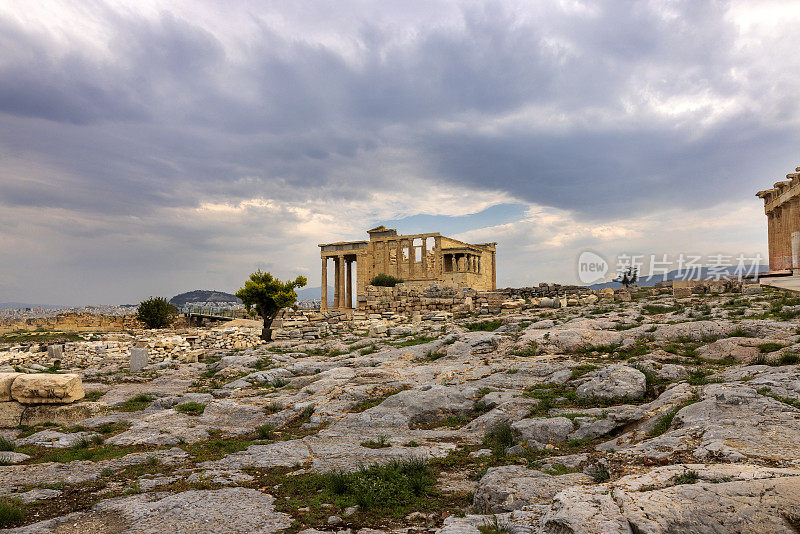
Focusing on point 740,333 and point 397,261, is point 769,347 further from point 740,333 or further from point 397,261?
point 397,261

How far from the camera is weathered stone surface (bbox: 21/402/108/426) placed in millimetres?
11250

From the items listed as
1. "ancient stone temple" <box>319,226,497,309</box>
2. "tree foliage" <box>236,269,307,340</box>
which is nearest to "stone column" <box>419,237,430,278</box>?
"ancient stone temple" <box>319,226,497,309</box>

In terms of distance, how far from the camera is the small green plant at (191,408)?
11727mm

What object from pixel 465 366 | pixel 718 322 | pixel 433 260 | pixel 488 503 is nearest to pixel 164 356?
pixel 465 366

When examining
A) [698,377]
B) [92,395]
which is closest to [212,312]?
[92,395]

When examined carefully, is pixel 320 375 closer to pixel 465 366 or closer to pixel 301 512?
pixel 465 366

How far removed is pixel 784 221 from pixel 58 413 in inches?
2027

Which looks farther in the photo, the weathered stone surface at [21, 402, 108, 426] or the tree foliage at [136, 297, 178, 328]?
the tree foliage at [136, 297, 178, 328]

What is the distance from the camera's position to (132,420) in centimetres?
1116

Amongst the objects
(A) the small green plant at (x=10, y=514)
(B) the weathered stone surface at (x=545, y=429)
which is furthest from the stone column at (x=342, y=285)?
(A) the small green plant at (x=10, y=514)

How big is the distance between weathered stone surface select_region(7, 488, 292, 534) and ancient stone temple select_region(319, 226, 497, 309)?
156 ft

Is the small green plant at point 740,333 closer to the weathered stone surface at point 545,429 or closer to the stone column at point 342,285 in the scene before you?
the weathered stone surface at point 545,429

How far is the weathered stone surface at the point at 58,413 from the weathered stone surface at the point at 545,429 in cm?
1089

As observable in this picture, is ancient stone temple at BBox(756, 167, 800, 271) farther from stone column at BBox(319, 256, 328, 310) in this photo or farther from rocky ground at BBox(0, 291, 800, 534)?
stone column at BBox(319, 256, 328, 310)
